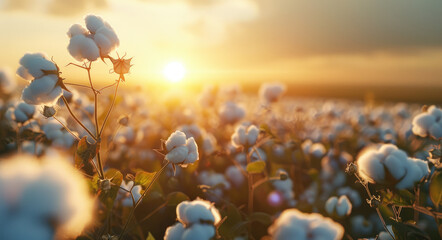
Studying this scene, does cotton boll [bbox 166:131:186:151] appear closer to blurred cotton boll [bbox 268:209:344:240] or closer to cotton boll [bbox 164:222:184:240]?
cotton boll [bbox 164:222:184:240]

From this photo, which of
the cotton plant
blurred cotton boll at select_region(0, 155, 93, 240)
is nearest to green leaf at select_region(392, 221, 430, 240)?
the cotton plant

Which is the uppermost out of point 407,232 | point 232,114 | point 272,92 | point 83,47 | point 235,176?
point 83,47

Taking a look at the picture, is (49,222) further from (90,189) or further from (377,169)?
(377,169)

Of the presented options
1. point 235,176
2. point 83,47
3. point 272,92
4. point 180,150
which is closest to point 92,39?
point 83,47

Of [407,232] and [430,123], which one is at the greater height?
[430,123]

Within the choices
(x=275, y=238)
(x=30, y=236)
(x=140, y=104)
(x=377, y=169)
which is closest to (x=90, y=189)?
(x=30, y=236)

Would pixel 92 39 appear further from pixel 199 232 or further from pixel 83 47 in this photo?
pixel 199 232
